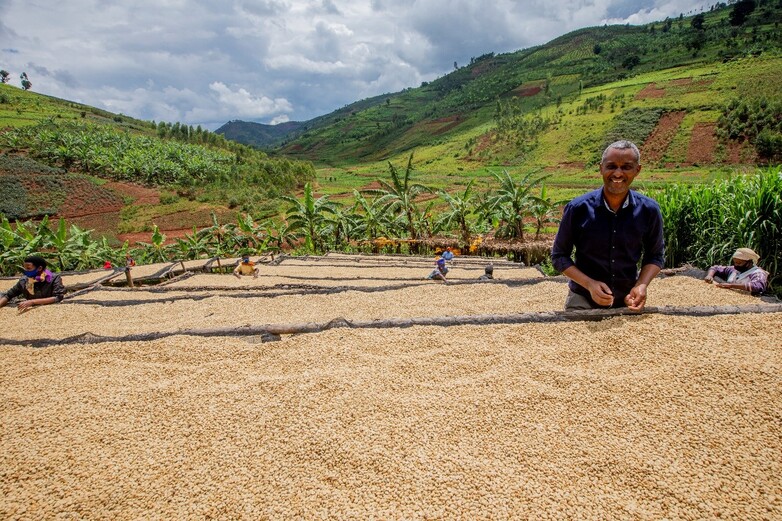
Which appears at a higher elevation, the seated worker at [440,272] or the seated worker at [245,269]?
the seated worker at [440,272]

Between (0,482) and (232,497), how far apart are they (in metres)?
1.18

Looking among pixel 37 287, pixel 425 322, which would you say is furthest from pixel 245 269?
pixel 425 322

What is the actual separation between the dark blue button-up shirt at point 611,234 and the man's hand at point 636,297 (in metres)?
0.13

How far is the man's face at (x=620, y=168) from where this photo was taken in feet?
7.86

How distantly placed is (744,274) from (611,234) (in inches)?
121

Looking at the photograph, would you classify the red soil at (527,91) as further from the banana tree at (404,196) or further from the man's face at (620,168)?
the man's face at (620,168)

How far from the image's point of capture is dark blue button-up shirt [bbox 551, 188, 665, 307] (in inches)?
101

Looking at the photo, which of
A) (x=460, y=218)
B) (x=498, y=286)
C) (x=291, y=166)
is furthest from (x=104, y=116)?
(x=498, y=286)

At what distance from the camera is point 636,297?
8.61 ft

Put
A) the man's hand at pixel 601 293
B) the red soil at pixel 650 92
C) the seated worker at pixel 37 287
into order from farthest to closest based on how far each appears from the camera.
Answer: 1. the red soil at pixel 650 92
2. the seated worker at pixel 37 287
3. the man's hand at pixel 601 293

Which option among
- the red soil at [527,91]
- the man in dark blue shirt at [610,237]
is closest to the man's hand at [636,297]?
the man in dark blue shirt at [610,237]

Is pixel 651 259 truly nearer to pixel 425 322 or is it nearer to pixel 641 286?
pixel 641 286

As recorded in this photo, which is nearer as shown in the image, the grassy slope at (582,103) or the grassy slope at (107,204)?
the grassy slope at (107,204)

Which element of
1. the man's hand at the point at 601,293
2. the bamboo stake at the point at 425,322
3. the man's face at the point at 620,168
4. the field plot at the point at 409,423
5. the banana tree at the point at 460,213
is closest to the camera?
the field plot at the point at 409,423
